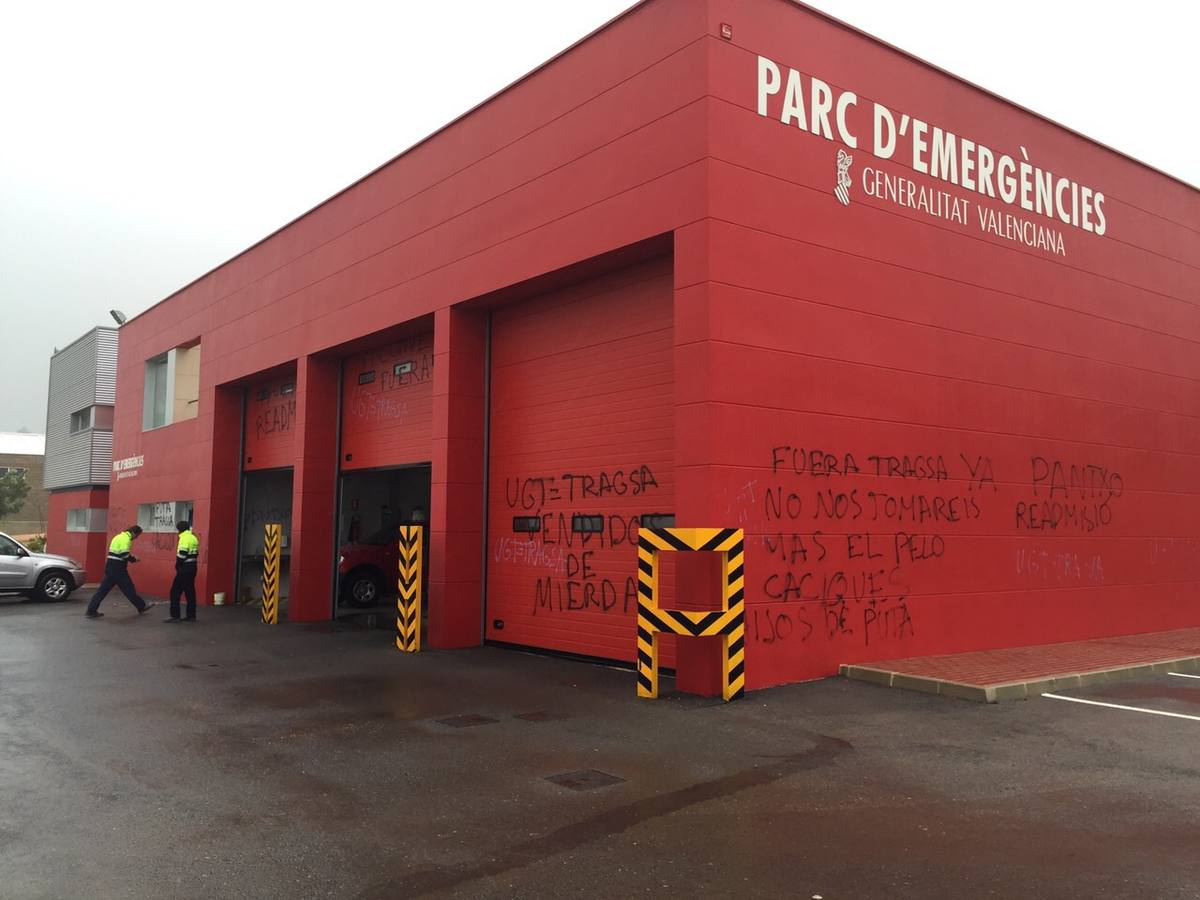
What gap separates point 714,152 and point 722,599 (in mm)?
4399

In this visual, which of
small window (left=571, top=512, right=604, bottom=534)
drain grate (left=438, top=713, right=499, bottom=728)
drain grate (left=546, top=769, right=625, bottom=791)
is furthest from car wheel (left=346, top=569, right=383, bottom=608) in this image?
drain grate (left=546, top=769, right=625, bottom=791)

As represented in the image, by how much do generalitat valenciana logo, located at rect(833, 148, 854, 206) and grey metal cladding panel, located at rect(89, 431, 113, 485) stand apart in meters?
25.7

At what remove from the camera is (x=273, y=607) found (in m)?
16.0

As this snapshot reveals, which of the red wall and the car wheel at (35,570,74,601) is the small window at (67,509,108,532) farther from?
the car wheel at (35,570,74,601)

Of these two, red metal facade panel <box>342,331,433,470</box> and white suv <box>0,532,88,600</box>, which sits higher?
red metal facade panel <box>342,331,433,470</box>

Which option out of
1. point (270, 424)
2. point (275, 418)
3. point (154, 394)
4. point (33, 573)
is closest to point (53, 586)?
point (33, 573)

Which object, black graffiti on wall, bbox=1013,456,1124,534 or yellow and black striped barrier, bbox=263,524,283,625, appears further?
yellow and black striped barrier, bbox=263,524,283,625

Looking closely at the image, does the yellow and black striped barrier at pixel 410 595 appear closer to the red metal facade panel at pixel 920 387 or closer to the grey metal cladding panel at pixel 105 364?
the red metal facade panel at pixel 920 387

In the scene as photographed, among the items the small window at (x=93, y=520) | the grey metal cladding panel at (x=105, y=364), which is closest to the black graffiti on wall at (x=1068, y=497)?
the small window at (x=93, y=520)

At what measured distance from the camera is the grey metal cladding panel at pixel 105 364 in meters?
28.9

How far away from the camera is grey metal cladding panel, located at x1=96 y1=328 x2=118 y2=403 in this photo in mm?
28875

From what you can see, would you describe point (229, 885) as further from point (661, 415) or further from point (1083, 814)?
point (661, 415)

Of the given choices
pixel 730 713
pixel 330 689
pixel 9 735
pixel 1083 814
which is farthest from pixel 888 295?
pixel 9 735

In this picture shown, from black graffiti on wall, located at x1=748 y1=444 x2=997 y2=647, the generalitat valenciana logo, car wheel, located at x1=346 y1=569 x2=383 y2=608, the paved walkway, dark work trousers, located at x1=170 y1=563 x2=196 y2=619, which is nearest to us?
the paved walkway
